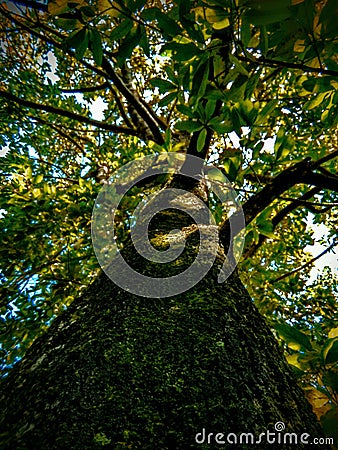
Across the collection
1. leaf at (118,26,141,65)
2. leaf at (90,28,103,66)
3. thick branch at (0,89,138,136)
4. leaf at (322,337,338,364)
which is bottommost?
leaf at (322,337,338,364)

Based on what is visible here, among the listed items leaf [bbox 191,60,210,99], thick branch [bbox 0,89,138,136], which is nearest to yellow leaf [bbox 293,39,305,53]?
leaf [bbox 191,60,210,99]

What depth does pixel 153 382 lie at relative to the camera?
0.80 metres

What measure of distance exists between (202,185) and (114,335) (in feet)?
6.48

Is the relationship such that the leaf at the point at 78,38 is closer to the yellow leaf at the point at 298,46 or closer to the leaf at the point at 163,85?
the leaf at the point at 163,85

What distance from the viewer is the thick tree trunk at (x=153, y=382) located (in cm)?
66

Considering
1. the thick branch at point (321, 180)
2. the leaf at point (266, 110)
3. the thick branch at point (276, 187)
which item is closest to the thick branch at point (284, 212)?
the thick branch at point (321, 180)

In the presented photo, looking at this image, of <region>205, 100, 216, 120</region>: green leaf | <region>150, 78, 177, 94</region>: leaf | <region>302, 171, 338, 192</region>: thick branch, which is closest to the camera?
<region>205, 100, 216, 120</region>: green leaf

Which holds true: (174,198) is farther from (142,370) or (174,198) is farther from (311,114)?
(311,114)

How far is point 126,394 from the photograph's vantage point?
75 centimetres

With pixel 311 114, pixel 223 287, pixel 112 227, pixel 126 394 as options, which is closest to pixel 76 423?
pixel 126 394

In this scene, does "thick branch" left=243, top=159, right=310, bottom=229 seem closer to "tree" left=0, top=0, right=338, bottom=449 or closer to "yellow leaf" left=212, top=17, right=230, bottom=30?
A: "tree" left=0, top=0, right=338, bottom=449

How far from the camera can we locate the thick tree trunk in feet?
2.17

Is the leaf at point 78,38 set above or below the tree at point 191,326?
above

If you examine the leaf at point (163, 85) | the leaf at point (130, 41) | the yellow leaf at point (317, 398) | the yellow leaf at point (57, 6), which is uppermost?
the leaf at point (163, 85)
